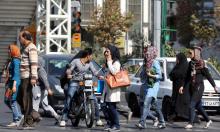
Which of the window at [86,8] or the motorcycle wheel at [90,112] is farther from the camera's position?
the window at [86,8]

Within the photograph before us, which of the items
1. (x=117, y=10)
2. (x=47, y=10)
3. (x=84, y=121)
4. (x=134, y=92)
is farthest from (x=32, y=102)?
(x=117, y=10)

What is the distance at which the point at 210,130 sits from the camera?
17.6 m

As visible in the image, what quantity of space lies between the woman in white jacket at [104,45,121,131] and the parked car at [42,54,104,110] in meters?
3.22

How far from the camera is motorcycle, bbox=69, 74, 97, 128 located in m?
17.0

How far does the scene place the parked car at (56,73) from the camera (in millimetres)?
20672

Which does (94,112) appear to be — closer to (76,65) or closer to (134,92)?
(76,65)

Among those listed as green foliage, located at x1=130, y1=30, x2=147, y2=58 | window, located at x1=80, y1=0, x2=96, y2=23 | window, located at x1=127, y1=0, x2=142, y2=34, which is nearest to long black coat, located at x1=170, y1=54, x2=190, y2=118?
green foliage, located at x1=130, y1=30, x2=147, y2=58

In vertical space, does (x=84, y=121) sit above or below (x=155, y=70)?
below

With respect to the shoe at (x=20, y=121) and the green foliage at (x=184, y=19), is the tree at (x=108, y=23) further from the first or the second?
the shoe at (x=20, y=121)

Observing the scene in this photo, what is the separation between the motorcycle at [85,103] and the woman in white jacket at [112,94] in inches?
14.2

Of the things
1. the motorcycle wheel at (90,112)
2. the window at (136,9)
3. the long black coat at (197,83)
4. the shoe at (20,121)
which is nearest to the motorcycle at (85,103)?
the motorcycle wheel at (90,112)

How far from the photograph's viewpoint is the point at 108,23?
6053cm

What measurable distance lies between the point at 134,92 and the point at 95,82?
2048mm

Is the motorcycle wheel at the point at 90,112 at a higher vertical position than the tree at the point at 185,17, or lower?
higher
